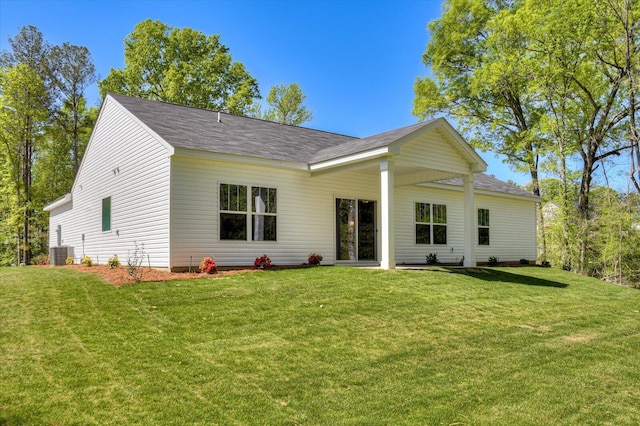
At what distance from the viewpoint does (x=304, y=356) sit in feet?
18.8

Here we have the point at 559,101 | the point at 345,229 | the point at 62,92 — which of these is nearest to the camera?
the point at 345,229

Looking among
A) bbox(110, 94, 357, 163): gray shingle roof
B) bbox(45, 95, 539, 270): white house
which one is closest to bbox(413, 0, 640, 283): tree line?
bbox(45, 95, 539, 270): white house

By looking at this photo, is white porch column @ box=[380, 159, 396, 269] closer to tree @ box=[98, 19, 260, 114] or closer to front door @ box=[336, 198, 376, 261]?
front door @ box=[336, 198, 376, 261]

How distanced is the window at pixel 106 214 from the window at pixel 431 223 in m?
10.6

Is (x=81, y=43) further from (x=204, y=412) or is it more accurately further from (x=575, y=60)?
(x=204, y=412)

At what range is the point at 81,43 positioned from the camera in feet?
96.9

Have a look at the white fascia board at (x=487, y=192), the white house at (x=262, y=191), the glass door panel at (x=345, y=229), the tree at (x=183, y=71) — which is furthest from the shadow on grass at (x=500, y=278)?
the tree at (x=183, y=71)

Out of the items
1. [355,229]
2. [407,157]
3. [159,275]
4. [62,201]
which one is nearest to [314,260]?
[355,229]

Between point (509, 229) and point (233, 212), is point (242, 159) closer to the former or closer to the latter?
point (233, 212)

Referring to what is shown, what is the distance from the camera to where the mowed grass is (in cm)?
446

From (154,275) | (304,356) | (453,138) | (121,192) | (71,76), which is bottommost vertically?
(304,356)

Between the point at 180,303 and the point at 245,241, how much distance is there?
448 centimetres

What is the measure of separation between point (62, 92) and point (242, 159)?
23.8 meters

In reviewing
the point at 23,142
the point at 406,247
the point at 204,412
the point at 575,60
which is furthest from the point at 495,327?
the point at 23,142
